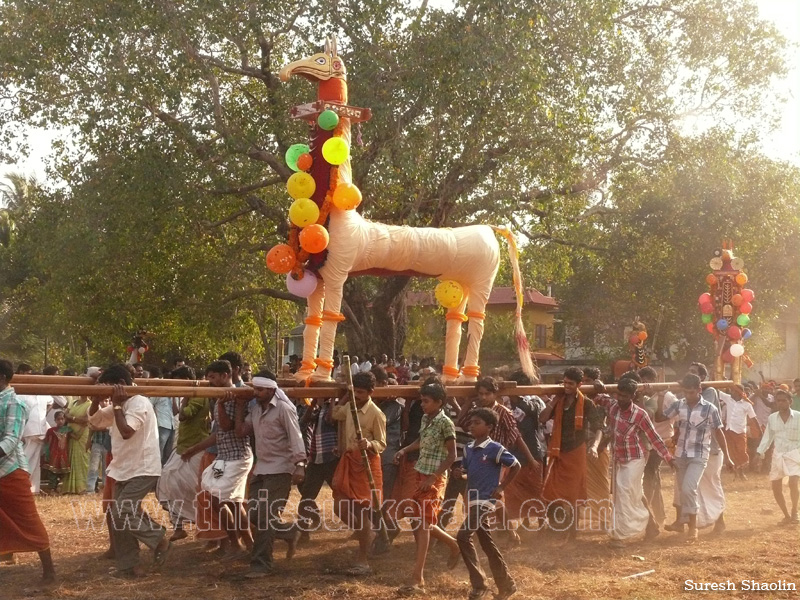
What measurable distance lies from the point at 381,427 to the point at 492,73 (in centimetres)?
739

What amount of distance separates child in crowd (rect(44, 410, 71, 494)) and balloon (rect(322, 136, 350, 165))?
6.19m

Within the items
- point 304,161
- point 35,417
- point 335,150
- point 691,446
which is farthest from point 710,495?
point 35,417

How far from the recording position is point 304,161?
26.6ft

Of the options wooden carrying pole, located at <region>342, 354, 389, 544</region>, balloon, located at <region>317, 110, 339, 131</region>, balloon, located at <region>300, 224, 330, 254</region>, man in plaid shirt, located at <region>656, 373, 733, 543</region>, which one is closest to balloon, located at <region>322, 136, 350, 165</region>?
balloon, located at <region>317, 110, 339, 131</region>

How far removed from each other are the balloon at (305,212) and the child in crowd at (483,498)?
84.4 inches

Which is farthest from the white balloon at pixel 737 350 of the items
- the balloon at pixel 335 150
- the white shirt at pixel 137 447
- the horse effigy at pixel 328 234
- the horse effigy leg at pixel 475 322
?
the white shirt at pixel 137 447

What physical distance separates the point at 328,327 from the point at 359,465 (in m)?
1.21

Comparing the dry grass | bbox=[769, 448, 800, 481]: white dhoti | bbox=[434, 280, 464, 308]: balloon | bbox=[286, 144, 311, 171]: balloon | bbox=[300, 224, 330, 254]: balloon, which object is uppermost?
bbox=[286, 144, 311, 171]: balloon

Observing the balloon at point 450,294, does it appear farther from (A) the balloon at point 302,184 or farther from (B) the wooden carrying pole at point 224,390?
(A) the balloon at point 302,184

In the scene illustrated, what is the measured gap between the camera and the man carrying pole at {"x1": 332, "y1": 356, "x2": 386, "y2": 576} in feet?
25.1

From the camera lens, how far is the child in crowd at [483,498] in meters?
6.74

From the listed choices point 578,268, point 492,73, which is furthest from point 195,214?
point 578,268

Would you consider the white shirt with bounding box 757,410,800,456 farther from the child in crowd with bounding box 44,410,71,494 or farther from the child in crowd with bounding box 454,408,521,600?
the child in crowd with bounding box 44,410,71,494

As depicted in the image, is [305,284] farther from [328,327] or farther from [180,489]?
[180,489]
